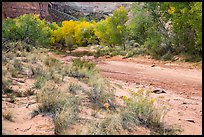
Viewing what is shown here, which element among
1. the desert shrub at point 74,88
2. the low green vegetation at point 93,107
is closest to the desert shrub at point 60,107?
the low green vegetation at point 93,107

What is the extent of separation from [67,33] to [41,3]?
32.1 meters

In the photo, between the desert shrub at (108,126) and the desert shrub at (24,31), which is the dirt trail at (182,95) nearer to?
the desert shrub at (108,126)

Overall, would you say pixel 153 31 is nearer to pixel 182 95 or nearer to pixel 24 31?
pixel 24 31

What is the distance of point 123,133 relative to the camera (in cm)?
493

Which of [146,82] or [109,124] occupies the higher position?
[109,124]

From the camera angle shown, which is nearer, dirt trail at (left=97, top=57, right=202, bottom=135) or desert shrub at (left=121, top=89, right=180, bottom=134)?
desert shrub at (left=121, top=89, right=180, bottom=134)

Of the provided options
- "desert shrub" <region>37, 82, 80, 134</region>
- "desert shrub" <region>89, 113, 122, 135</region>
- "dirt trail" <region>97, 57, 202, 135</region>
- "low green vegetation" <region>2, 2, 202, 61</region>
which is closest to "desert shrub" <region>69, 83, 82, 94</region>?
"desert shrub" <region>37, 82, 80, 134</region>

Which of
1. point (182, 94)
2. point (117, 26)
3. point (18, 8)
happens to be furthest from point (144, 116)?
point (18, 8)

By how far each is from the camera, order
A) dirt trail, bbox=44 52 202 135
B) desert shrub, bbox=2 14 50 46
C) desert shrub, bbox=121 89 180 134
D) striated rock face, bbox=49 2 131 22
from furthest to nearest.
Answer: striated rock face, bbox=49 2 131 22
desert shrub, bbox=2 14 50 46
dirt trail, bbox=44 52 202 135
desert shrub, bbox=121 89 180 134

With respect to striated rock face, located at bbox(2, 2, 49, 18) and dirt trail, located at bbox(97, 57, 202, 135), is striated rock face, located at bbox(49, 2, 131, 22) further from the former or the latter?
dirt trail, located at bbox(97, 57, 202, 135)

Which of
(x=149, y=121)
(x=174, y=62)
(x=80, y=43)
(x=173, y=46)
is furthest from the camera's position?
(x=80, y=43)

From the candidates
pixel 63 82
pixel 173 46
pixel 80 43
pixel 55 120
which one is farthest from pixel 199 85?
pixel 80 43

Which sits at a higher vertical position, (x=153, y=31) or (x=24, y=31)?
(x=153, y=31)

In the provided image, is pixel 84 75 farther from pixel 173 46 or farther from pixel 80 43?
pixel 80 43
